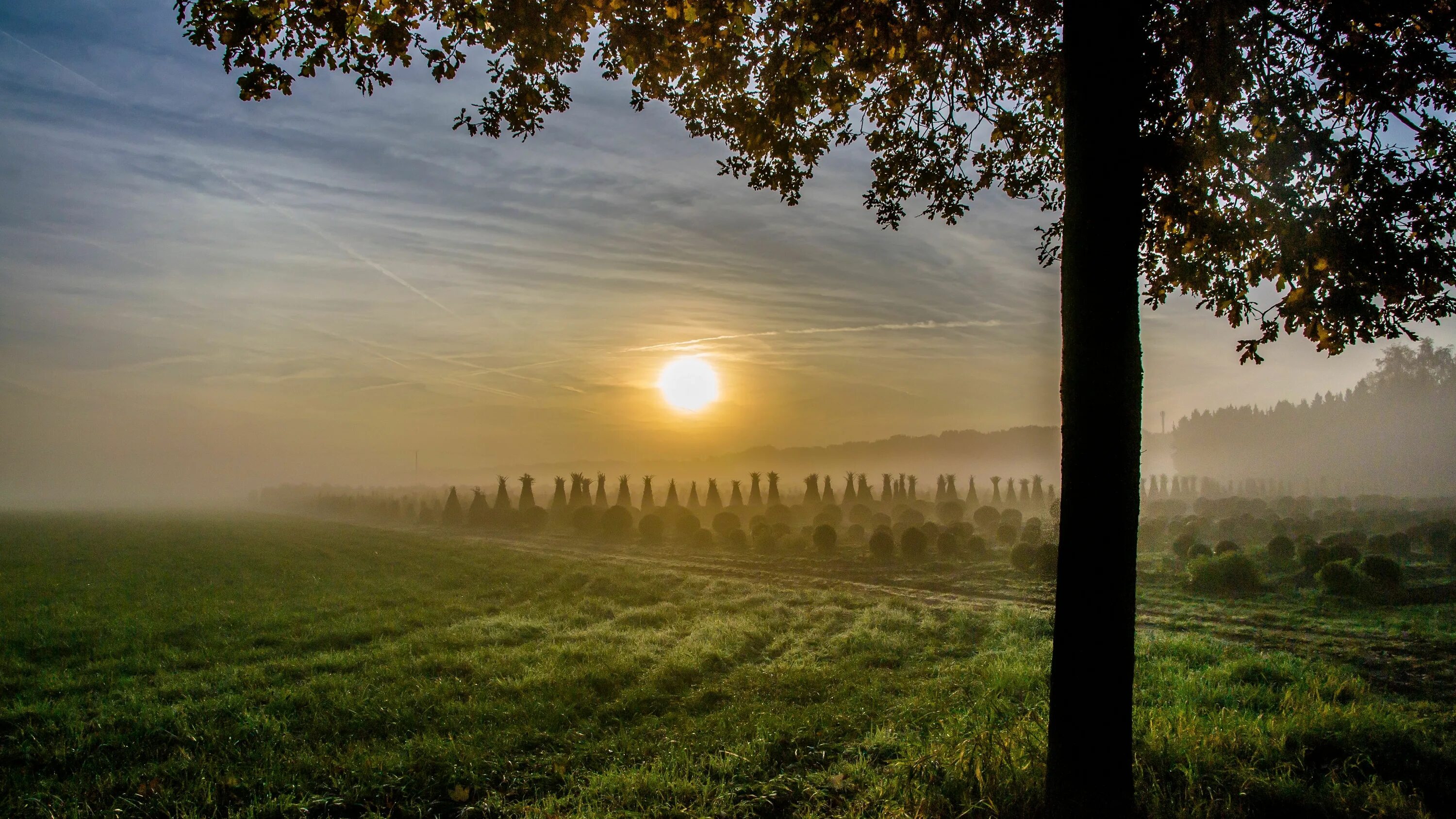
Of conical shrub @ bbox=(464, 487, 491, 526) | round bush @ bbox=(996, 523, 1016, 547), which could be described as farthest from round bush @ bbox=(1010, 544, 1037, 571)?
conical shrub @ bbox=(464, 487, 491, 526)

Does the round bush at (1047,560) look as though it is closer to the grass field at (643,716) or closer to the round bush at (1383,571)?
the grass field at (643,716)

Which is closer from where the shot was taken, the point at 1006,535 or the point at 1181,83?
the point at 1181,83

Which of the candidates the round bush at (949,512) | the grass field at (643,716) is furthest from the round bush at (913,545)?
the round bush at (949,512)

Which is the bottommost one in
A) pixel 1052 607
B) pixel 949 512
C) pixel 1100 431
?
pixel 949 512

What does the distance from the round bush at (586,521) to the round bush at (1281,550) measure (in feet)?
97.3

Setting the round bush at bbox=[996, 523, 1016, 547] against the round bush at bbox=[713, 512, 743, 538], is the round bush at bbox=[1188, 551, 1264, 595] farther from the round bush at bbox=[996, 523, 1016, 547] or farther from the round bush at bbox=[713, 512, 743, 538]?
the round bush at bbox=[713, 512, 743, 538]

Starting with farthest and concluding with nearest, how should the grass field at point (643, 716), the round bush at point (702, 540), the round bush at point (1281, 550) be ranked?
the round bush at point (702, 540) → the round bush at point (1281, 550) → the grass field at point (643, 716)

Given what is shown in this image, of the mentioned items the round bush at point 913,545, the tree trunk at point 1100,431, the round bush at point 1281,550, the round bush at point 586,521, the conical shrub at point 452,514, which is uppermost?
the tree trunk at point 1100,431

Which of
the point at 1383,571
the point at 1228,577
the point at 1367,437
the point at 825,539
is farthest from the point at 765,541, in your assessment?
the point at 1367,437

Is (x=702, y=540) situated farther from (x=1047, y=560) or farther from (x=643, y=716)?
(x=643, y=716)

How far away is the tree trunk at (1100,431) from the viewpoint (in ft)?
12.9

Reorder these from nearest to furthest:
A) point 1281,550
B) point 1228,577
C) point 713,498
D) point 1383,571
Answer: point 1383,571 < point 1228,577 < point 1281,550 < point 713,498

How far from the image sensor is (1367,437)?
85.6 m

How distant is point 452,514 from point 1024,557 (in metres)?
41.5
